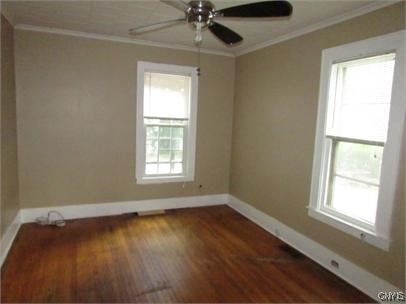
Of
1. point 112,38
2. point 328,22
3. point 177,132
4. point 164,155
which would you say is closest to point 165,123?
point 177,132

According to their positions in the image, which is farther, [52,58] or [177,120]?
[177,120]

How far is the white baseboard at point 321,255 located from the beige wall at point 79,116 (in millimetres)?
1425

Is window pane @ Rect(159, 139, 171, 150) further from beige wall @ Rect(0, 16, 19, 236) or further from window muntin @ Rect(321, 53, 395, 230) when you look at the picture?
window muntin @ Rect(321, 53, 395, 230)

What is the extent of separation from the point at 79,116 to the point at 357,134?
A: 319 centimetres

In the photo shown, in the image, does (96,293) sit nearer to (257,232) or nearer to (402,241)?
(257,232)

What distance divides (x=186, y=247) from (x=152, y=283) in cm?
72

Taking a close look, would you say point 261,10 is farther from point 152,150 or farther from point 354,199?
point 152,150

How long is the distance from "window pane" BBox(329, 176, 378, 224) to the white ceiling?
1.55 metres

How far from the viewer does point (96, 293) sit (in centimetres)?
222

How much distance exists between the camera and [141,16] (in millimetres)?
2820

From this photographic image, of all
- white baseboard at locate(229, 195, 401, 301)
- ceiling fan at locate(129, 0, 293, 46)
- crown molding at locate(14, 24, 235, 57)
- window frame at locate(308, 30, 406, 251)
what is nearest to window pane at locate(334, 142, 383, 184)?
window frame at locate(308, 30, 406, 251)

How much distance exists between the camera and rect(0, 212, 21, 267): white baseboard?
103 inches

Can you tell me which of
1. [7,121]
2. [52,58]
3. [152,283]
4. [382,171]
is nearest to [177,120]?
[52,58]

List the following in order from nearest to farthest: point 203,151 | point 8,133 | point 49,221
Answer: point 8,133, point 49,221, point 203,151
